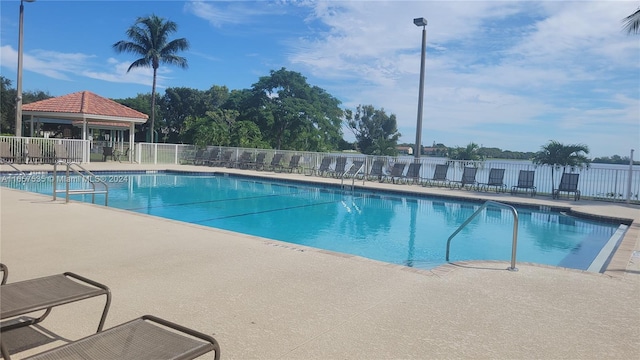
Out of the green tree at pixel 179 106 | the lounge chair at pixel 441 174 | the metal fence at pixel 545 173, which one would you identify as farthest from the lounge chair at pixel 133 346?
the green tree at pixel 179 106

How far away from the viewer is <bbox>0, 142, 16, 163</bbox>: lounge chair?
55.7 feet

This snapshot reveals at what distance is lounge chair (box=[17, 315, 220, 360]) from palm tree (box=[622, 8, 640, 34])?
16022mm

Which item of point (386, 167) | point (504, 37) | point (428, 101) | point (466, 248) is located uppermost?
point (504, 37)

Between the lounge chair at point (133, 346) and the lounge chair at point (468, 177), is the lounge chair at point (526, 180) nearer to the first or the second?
the lounge chair at point (468, 177)

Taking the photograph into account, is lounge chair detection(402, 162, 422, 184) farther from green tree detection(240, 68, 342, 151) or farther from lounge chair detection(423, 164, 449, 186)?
green tree detection(240, 68, 342, 151)

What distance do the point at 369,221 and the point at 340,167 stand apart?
7932 mm

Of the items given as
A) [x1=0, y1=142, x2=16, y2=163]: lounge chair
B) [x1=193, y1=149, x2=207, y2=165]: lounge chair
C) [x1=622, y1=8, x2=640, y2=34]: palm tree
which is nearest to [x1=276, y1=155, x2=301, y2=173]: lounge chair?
[x1=193, y1=149, x2=207, y2=165]: lounge chair

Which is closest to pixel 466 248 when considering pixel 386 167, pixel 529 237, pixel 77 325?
pixel 529 237

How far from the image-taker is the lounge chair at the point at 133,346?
6.24 ft

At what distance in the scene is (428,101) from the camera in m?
19.7

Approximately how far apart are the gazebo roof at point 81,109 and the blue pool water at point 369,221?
22.4ft

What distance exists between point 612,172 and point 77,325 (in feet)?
48.9

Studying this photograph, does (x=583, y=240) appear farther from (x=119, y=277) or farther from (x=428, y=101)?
(x=428, y=101)

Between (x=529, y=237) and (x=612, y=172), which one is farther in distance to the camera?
(x=612, y=172)
